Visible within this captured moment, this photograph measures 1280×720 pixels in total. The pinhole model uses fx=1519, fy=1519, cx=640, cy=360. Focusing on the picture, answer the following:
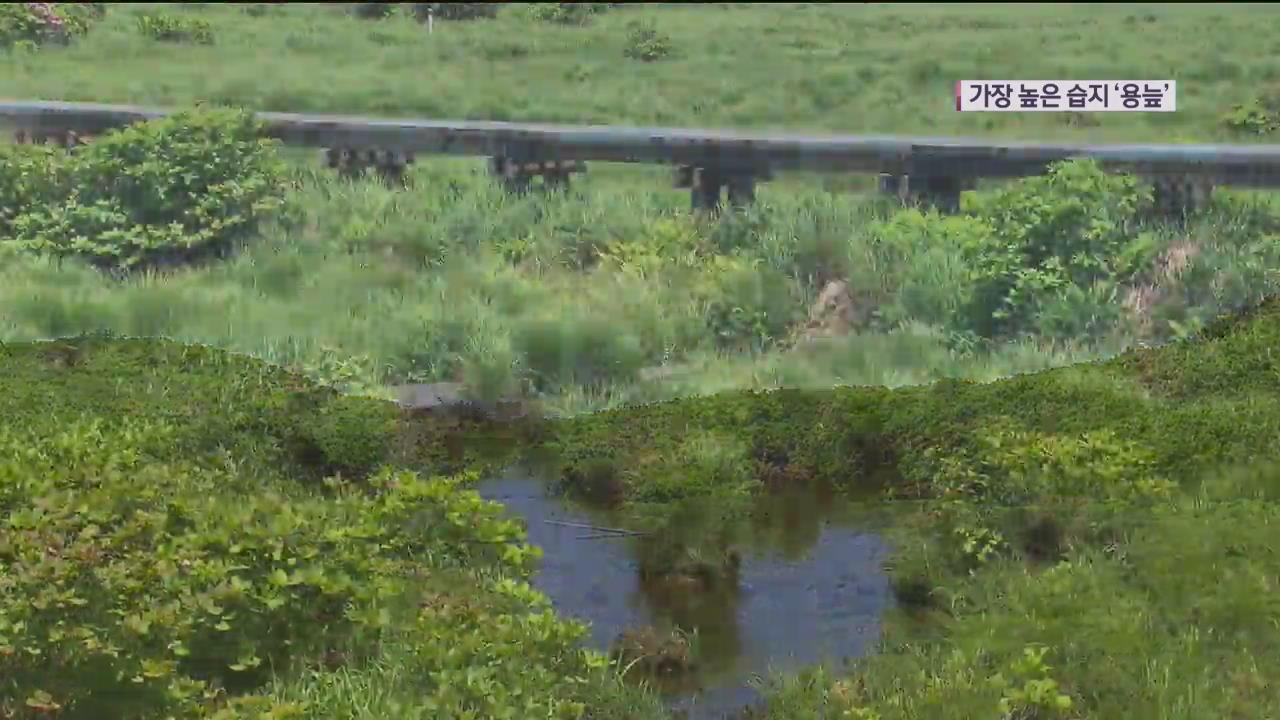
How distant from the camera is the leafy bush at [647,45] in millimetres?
27016

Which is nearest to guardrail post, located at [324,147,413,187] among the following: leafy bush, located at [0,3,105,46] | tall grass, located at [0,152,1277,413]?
tall grass, located at [0,152,1277,413]

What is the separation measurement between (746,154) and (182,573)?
1124 cm

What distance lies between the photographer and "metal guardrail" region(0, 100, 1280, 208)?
16.3m

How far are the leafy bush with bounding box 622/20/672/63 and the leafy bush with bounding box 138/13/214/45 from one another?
7.89m

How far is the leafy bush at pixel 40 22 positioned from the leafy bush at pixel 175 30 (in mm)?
1138

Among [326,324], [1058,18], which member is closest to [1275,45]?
[1058,18]

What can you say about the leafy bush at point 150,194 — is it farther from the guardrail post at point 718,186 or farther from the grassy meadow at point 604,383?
the guardrail post at point 718,186

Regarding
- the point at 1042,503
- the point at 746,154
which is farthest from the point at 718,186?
the point at 1042,503

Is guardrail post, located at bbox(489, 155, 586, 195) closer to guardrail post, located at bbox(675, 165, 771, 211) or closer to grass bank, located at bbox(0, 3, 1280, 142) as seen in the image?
guardrail post, located at bbox(675, 165, 771, 211)

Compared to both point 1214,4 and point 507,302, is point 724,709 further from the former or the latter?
point 1214,4

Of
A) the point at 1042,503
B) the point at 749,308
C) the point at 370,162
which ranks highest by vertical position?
the point at 370,162

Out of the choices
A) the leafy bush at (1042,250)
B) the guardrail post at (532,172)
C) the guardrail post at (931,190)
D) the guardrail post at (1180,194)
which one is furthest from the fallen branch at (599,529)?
the guardrail post at (1180,194)

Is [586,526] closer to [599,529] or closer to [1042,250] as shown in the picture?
[599,529]

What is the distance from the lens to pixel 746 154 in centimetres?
1730
